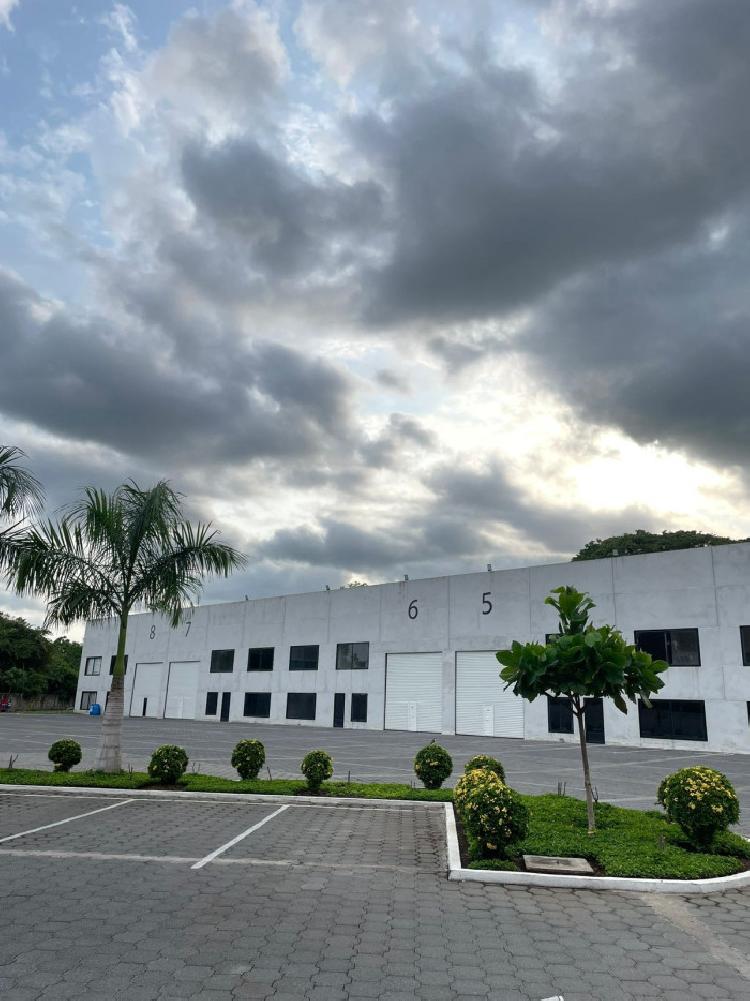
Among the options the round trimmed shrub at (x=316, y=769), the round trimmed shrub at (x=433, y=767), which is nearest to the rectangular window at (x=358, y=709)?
the round trimmed shrub at (x=433, y=767)

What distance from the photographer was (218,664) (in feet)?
187

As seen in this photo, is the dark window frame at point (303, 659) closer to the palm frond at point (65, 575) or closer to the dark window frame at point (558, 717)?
the dark window frame at point (558, 717)

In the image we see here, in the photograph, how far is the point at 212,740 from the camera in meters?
33.2

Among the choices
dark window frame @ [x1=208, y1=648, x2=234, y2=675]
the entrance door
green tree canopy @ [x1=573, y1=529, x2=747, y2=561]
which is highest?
green tree canopy @ [x1=573, y1=529, x2=747, y2=561]

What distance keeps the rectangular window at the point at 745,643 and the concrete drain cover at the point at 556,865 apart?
25.2 m

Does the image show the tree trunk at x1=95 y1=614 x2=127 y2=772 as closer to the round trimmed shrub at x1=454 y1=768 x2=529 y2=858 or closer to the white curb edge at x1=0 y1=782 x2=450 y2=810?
the white curb edge at x1=0 y1=782 x2=450 y2=810

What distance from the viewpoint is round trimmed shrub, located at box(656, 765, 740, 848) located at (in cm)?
966

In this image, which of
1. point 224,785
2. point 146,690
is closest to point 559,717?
point 224,785

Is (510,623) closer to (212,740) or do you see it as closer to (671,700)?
(671,700)

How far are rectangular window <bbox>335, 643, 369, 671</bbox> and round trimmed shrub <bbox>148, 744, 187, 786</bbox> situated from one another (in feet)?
100

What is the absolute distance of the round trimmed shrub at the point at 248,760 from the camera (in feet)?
53.9

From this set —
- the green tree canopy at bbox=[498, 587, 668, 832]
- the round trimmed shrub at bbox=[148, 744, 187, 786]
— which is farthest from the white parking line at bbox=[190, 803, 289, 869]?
the green tree canopy at bbox=[498, 587, 668, 832]

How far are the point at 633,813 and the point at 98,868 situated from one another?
8971 millimetres

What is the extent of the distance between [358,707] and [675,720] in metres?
20.1
